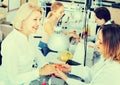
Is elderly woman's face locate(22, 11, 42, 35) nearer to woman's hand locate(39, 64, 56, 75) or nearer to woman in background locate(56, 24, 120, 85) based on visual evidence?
woman's hand locate(39, 64, 56, 75)

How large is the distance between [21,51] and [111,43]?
0.64 m

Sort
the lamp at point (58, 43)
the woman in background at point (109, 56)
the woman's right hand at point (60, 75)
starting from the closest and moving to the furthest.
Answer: the woman in background at point (109, 56), the woman's right hand at point (60, 75), the lamp at point (58, 43)

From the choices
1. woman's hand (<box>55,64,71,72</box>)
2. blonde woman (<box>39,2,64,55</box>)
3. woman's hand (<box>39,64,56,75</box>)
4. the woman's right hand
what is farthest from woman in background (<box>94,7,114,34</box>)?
woman's hand (<box>39,64,56,75</box>)

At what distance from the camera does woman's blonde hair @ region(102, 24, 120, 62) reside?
1.60 meters

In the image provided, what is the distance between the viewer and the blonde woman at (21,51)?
1.68 metres

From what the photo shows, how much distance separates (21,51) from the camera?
1808 millimetres

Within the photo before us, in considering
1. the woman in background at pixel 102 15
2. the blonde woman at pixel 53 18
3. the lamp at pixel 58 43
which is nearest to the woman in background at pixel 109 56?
the lamp at pixel 58 43

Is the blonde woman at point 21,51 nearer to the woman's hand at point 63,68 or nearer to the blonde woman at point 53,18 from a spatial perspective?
the woman's hand at point 63,68

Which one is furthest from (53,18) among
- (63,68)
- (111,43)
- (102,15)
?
(111,43)

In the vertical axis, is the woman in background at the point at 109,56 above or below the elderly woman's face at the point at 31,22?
below

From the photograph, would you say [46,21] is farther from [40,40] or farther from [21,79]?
[21,79]

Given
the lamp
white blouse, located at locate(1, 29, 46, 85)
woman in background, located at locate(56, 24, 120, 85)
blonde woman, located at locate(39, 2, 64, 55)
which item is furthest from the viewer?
blonde woman, located at locate(39, 2, 64, 55)

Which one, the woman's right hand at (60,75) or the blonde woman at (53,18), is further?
the blonde woman at (53,18)

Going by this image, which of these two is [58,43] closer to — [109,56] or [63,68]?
[63,68]
